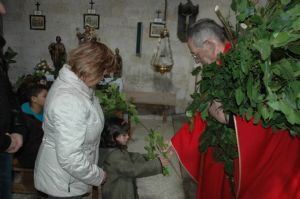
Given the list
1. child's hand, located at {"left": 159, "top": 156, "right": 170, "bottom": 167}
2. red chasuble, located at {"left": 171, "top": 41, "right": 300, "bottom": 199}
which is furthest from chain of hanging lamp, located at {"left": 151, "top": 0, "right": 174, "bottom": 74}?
red chasuble, located at {"left": 171, "top": 41, "right": 300, "bottom": 199}

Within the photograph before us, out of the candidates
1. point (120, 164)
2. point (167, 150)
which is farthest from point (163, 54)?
point (120, 164)

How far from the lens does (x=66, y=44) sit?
7844 millimetres

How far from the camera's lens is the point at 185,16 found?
746 centimetres

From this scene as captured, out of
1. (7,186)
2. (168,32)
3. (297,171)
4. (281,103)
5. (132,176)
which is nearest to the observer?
(281,103)

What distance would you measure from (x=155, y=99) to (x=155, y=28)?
1403mm

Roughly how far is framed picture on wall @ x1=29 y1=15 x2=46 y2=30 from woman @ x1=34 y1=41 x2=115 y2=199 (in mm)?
5695

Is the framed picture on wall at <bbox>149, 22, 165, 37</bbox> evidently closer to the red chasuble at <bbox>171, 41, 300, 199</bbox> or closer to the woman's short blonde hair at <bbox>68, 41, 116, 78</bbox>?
the woman's short blonde hair at <bbox>68, 41, 116, 78</bbox>

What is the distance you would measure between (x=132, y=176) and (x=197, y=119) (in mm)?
667

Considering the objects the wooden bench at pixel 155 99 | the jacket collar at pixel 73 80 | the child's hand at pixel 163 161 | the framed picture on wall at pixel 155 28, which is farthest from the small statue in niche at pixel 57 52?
the jacket collar at pixel 73 80

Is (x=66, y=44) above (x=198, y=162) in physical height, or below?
above

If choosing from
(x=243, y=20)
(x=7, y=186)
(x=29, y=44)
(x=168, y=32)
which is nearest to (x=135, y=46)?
(x=168, y=32)

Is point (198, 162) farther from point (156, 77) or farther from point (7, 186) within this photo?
point (156, 77)

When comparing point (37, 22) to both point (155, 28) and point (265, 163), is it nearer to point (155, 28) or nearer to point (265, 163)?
point (155, 28)

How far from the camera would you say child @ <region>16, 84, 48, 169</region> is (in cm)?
347
